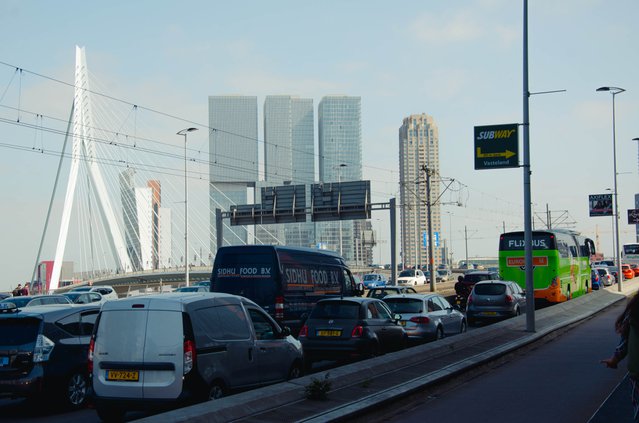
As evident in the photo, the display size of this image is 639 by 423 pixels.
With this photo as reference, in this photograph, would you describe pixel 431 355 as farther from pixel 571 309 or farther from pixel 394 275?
pixel 394 275

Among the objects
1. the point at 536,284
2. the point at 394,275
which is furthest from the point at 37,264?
the point at 536,284

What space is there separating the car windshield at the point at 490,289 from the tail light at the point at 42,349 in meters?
18.9

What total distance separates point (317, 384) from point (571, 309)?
854 inches

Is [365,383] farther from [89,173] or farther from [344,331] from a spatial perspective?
[89,173]

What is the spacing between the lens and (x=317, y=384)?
1034 cm

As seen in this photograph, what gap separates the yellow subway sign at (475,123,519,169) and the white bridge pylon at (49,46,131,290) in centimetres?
3638

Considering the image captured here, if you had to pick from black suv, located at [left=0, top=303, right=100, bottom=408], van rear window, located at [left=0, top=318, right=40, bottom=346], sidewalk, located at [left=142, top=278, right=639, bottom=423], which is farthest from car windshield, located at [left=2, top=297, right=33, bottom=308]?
van rear window, located at [left=0, top=318, right=40, bottom=346]

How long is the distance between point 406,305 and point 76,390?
10.8 metres

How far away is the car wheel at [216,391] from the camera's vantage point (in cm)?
992

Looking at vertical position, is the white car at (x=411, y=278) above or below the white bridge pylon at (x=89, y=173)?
below

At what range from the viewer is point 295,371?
41.0 feet

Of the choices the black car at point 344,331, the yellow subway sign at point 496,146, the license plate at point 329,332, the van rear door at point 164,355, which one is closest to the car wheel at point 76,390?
the van rear door at point 164,355

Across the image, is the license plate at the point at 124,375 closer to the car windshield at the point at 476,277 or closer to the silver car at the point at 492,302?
the silver car at the point at 492,302

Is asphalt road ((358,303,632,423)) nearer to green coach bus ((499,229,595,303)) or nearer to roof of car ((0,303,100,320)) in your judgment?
roof of car ((0,303,100,320))
